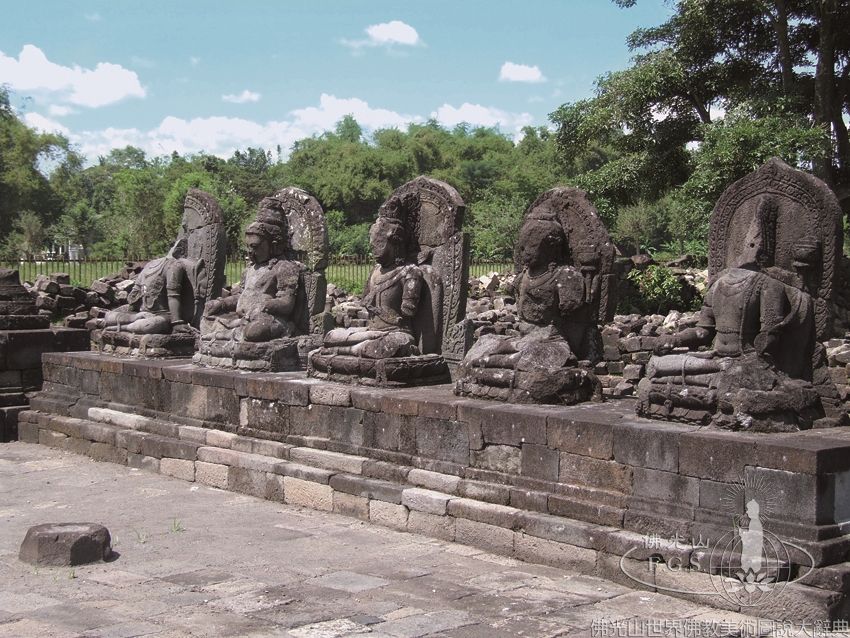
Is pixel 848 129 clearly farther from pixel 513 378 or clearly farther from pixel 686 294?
pixel 513 378

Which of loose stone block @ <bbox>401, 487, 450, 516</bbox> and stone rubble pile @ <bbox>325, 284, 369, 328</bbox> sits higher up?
stone rubble pile @ <bbox>325, 284, 369, 328</bbox>

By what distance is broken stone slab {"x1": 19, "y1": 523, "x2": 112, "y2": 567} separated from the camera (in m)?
5.80

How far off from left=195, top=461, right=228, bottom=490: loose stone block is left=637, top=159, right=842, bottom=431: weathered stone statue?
3.92 m

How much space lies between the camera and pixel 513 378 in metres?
6.72

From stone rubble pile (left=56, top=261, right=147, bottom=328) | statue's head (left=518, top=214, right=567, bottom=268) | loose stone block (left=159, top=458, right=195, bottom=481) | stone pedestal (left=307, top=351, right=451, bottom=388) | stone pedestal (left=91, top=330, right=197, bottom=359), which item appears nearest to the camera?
statue's head (left=518, top=214, right=567, bottom=268)

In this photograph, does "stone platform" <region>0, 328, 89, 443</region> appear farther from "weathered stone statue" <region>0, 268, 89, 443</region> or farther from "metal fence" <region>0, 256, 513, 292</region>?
"metal fence" <region>0, 256, 513, 292</region>

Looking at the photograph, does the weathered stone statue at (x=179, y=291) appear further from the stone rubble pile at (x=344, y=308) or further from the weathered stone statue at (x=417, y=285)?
the stone rubble pile at (x=344, y=308)

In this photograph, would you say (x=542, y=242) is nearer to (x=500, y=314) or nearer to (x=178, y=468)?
(x=178, y=468)

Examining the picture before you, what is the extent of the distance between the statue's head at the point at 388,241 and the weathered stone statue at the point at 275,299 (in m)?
1.26

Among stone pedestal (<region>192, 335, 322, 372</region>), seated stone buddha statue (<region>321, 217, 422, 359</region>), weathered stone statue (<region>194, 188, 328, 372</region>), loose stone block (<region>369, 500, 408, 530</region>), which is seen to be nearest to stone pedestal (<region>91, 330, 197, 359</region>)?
weathered stone statue (<region>194, 188, 328, 372</region>)

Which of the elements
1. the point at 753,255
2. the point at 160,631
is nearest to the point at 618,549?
the point at 753,255

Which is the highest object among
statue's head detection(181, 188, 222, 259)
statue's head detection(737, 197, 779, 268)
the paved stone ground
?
statue's head detection(181, 188, 222, 259)

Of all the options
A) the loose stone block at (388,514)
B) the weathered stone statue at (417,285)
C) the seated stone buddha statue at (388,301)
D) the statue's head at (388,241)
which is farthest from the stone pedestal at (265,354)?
the loose stone block at (388,514)

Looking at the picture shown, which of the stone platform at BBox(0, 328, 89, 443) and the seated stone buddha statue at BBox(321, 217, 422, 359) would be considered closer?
the seated stone buddha statue at BBox(321, 217, 422, 359)
